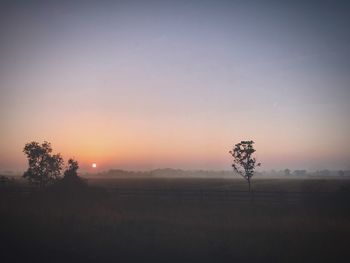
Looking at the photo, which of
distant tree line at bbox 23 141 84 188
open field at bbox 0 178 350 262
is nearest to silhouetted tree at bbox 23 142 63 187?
distant tree line at bbox 23 141 84 188

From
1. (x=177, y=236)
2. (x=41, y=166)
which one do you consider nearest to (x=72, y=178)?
(x=41, y=166)

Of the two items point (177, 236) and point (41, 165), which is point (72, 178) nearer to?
point (41, 165)

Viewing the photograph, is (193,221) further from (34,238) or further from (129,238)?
(34,238)

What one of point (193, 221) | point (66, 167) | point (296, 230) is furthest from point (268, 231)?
point (66, 167)

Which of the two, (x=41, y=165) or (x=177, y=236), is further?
(x=41, y=165)

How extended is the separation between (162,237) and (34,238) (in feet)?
17.5

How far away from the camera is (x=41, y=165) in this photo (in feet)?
107

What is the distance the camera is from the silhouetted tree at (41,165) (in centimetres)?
3216

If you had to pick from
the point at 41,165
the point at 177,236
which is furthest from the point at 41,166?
the point at 177,236

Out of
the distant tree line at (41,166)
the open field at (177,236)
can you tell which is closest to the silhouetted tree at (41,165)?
the distant tree line at (41,166)

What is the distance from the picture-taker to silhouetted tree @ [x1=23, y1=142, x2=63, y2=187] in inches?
1266

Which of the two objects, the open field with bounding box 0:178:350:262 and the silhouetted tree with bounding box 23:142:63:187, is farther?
the silhouetted tree with bounding box 23:142:63:187

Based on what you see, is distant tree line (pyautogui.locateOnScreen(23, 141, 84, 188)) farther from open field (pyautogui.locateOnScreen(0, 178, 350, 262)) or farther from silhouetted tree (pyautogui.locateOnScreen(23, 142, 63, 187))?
open field (pyautogui.locateOnScreen(0, 178, 350, 262))

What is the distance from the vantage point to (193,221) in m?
16.7
